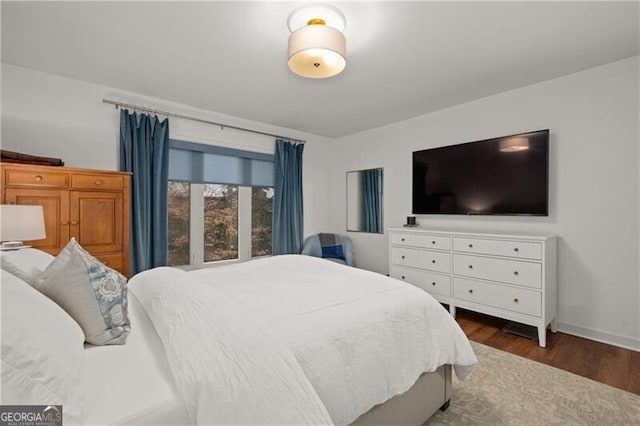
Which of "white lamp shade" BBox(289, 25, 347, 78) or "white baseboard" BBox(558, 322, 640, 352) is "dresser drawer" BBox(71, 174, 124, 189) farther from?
"white baseboard" BBox(558, 322, 640, 352)

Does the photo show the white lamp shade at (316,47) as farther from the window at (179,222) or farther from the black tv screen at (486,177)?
the window at (179,222)

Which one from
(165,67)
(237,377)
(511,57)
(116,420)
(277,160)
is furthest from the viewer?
(277,160)

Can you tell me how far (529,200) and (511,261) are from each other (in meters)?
0.67

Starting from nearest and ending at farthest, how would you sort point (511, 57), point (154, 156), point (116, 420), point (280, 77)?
point (116, 420) < point (511, 57) < point (280, 77) < point (154, 156)

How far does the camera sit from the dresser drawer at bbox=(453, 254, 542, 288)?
2.68 meters

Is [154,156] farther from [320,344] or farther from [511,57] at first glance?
[511,57]

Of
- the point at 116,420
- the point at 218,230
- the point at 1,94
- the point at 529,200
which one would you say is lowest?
the point at 116,420

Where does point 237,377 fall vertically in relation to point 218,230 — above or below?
below

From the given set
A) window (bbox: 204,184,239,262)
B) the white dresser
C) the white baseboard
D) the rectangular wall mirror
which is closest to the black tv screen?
the white dresser

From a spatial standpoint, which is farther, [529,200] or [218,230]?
[218,230]

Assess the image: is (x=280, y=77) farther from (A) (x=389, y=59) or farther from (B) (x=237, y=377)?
(B) (x=237, y=377)

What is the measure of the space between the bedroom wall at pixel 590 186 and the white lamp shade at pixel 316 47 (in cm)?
223

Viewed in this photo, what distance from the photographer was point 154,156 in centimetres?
334

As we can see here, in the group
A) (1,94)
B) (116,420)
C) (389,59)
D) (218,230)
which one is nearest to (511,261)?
(389,59)
